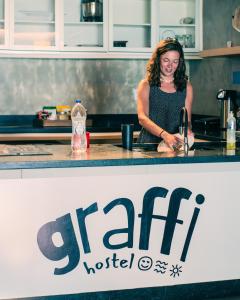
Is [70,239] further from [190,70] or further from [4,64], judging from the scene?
[190,70]

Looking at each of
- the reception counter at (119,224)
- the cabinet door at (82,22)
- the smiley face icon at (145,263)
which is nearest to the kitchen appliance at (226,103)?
the cabinet door at (82,22)

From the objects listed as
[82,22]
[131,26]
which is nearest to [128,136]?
[82,22]

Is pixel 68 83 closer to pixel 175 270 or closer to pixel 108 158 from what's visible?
pixel 108 158

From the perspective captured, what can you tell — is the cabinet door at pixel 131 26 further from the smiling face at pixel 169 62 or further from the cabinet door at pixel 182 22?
the smiling face at pixel 169 62

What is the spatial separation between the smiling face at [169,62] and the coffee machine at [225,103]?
4.29ft

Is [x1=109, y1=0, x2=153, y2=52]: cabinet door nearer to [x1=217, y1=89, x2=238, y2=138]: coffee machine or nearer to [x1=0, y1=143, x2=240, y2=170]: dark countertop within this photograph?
[x1=217, y1=89, x2=238, y2=138]: coffee machine

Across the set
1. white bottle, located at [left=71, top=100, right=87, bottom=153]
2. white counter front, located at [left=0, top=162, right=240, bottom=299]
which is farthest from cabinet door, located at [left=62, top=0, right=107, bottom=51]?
white counter front, located at [left=0, top=162, right=240, bottom=299]

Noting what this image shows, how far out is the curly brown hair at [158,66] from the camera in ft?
14.4

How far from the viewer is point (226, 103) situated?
584 centimetres

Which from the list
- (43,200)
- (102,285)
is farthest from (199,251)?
(43,200)

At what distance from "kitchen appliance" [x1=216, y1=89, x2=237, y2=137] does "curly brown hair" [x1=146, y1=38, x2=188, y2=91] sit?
1.10m

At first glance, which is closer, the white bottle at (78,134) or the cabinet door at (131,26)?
the white bottle at (78,134)

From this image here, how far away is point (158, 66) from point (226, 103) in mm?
1493

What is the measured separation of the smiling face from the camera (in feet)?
14.4
